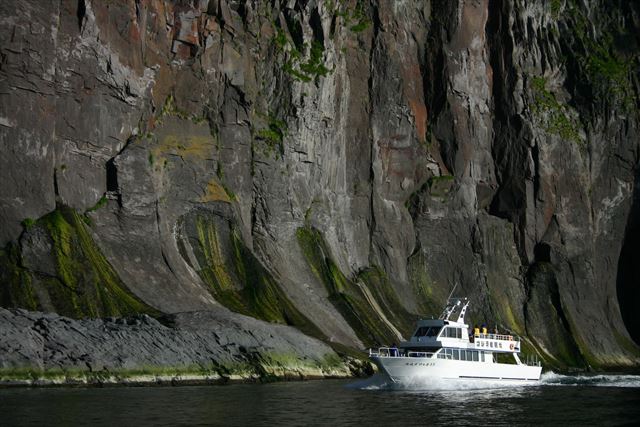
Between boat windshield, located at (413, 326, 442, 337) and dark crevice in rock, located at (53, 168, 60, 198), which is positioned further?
dark crevice in rock, located at (53, 168, 60, 198)

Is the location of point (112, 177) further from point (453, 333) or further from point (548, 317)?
point (548, 317)

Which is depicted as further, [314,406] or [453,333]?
[453,333]

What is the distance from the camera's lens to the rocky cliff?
84.7 meters

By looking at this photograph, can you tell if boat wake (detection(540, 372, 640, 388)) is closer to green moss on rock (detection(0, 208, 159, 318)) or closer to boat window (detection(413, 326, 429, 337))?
boat window (detection(413, 326, 429, 337))

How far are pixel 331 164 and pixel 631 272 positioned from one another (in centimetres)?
4851

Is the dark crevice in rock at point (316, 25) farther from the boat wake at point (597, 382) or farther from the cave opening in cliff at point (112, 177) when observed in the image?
the boat wake at point (597, 382)

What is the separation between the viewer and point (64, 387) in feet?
194

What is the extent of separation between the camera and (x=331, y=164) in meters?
111

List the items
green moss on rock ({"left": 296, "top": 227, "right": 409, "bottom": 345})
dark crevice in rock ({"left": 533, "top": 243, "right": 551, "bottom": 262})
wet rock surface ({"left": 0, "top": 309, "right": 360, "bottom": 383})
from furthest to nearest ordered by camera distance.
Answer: dark crevice in rock ({"left": 533, "top": 243, "right": 551, "bottom": 262}) < green moss on rock ({"left": 296, "top": 227, "right": 409, "bottom": 345}) < wet rock surface ({"left": 0, "top": 309, "right": 360, "bottom": 383})

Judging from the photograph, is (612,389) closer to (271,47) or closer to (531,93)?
(271,47)

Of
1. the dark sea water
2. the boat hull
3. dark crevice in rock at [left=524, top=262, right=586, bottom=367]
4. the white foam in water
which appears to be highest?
dark crevice in rock at [left=524, top=262, right=586, bottom=367]

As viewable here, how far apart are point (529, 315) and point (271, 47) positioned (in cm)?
4633

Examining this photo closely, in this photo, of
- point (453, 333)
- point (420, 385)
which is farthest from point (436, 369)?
point (453, 333)

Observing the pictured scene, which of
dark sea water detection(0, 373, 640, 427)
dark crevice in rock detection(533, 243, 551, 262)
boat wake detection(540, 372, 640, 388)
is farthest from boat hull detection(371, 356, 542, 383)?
dark crevice in rock detection(533, 243, 551, 262)
